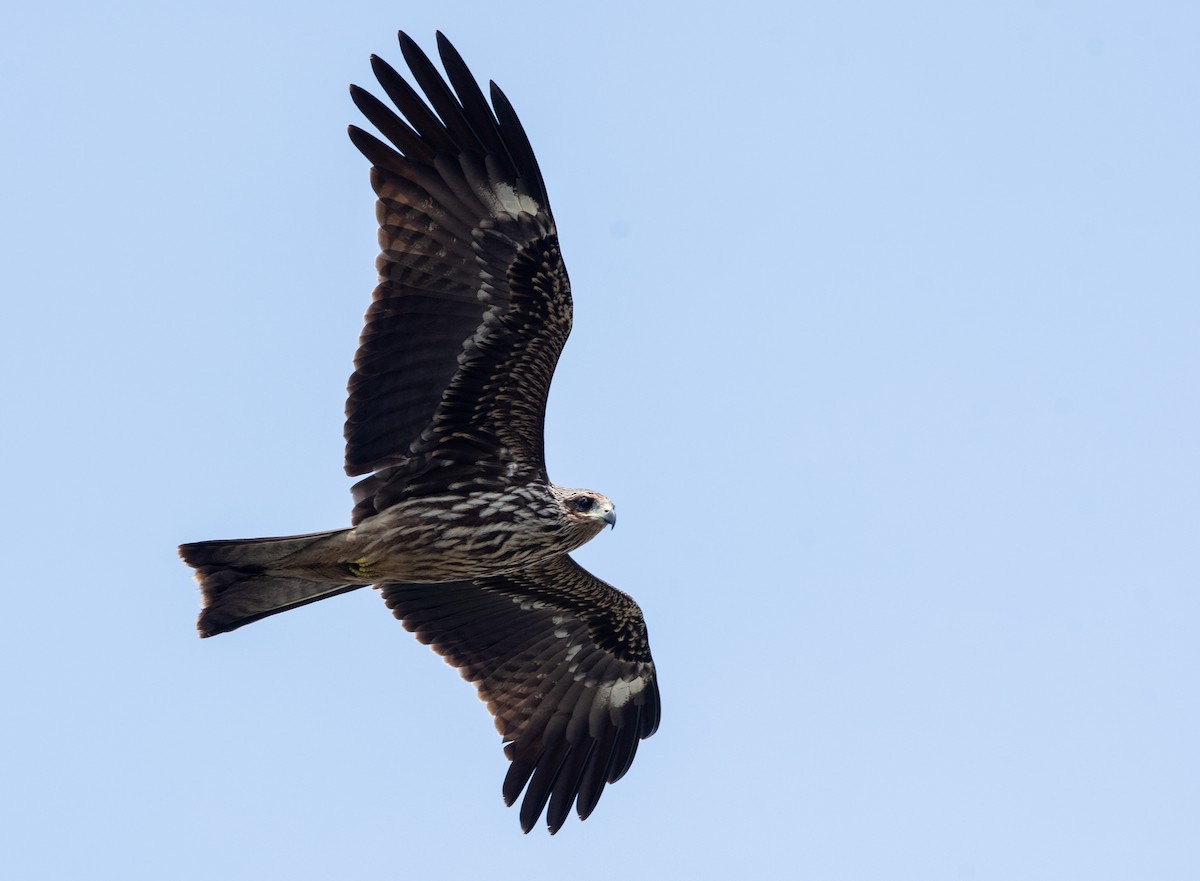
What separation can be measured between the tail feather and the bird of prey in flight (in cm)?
1

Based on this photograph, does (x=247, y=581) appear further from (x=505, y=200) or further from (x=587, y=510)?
(x=505, y=200)

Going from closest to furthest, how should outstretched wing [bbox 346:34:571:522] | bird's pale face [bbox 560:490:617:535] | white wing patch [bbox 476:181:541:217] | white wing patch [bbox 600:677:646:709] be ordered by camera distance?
1. outstretched wing [bbox 346:34:571:522]
2. white wing patch [bbox 476:181:541:217]
3. bird's pale face [bbox 560:490:617:535]
4. white wing patch [bbox 600:677:646:709]

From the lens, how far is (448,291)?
1353 centimetres

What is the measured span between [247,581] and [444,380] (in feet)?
6.98

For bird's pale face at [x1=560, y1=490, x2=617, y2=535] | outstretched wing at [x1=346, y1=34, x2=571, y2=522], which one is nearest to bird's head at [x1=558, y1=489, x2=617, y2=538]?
bird's pale face at [x1=560, y1=490, x2=617, y2=535]

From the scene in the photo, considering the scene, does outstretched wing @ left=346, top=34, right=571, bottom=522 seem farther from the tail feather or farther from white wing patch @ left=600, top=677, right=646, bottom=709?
white wing patch @ left=600, top=677, right=646, bottom=709

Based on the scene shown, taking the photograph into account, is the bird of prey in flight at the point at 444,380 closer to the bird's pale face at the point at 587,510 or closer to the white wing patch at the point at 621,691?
the bird's pale face at the point at 587,510

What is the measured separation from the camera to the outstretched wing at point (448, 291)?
13.4 m

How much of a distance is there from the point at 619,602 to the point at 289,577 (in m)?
3.03

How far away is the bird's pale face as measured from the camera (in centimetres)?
1409

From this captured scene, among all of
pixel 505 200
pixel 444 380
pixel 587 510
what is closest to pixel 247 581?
pixel 444 380

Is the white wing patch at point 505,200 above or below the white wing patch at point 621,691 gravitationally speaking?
above

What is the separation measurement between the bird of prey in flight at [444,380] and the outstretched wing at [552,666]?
0.91 meters

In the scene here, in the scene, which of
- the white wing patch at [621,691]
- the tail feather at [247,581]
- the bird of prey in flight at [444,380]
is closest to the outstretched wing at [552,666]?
the white wing patch at [621,691]
